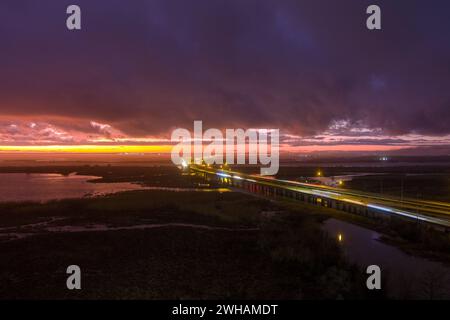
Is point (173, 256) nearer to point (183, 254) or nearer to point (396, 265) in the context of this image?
point (183, 254)

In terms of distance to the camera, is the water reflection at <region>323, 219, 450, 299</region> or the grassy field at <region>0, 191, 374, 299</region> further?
the grassy field at <region>0, 191, 374, 299</region>

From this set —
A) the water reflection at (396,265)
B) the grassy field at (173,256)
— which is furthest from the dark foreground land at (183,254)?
the water reflection at (396,265)

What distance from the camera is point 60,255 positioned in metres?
26.5

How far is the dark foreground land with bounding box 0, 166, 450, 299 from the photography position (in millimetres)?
19531

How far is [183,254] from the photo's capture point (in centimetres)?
2686

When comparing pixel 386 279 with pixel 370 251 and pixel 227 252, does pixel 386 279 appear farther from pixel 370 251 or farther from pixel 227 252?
pixel 227 252

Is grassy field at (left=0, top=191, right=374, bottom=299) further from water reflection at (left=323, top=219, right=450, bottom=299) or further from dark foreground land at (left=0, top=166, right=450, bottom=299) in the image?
water reflection at (left=323, top=219, right=450, bottom=299)

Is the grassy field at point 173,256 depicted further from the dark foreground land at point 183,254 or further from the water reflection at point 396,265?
the water reflection at point 396,265

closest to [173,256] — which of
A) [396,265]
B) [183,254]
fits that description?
[183,254]

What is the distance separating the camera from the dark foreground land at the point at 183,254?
19.5 metres

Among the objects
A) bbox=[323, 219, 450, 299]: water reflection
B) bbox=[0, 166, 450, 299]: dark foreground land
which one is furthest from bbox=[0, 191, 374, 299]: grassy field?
bbox=[323, 219, 450, 299]: water reflection
